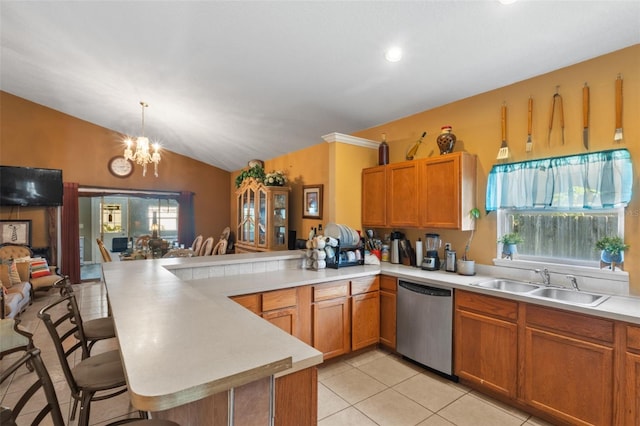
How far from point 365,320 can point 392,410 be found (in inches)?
36.0

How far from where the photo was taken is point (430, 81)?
2879 millimetres

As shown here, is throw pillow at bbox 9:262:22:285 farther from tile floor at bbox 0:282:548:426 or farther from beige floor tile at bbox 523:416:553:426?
beige floor tile at bbox 523:416:553:426

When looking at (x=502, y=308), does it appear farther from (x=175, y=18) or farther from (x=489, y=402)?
(x=175, y=18)

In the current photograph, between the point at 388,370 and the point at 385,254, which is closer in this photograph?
the point at 388,370

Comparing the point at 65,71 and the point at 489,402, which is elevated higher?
the point at 65,71

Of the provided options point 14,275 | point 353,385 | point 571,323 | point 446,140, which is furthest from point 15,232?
point 571,323

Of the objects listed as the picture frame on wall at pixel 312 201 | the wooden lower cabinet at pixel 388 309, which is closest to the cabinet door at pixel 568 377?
the wooden lower cabinet at pixel 388 309

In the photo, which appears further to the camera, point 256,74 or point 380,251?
point 380,251

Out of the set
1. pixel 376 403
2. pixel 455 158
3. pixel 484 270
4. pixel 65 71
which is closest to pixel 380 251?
pixel 484 270

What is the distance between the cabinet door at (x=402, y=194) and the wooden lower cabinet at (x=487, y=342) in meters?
0.96

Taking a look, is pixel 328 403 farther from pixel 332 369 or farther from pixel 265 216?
pixel 265 216

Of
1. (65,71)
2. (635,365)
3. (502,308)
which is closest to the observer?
(635,365)

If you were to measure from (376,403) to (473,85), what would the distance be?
283 centimetres

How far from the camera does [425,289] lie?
280 cm
